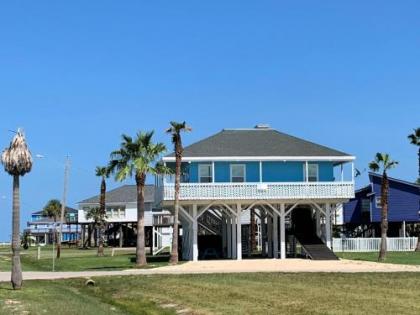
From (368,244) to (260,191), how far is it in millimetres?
16649

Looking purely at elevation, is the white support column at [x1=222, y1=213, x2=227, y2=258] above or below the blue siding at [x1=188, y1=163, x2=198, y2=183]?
below

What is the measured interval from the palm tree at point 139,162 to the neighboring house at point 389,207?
103 feet

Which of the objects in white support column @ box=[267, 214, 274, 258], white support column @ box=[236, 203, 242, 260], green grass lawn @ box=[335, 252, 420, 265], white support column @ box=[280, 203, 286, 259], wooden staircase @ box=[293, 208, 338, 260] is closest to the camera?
green grass lawn @ box=[335, 252, 420, 265]

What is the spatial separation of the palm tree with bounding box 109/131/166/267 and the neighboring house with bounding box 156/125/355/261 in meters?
2.18

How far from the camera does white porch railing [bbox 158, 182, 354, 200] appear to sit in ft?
157

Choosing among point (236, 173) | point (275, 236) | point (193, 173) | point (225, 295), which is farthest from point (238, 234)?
point (225, 295)

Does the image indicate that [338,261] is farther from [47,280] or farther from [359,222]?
[359,222]

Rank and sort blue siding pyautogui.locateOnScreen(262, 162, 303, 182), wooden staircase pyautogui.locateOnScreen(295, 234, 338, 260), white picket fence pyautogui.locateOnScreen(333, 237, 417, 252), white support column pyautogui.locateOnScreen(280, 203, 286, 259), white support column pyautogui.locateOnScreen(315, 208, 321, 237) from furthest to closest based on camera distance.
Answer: white picket fence pyautogui.locateOnScreen(333, 237, 417, 252), white support column pyautogui.locateOnScreen(315, 208, 321, 237), blue siding pyautogui.locateOnScreen(262, 162, 303, 182), white support column pyautogui.locateOnScreen(280, 203, 286, 259), wooden staircase pyautogui.locateOnScreen(295, 234, 338, 260)

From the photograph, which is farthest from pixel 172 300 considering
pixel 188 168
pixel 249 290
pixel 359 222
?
pixel 359 222

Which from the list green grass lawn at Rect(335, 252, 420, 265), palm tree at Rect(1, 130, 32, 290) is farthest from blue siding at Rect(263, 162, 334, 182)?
palm tree at Rect(1, 130, 32, 290)

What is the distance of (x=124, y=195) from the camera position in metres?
102

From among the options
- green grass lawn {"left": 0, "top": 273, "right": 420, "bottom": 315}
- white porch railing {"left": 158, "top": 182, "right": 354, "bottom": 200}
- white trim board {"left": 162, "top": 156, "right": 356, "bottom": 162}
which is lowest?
green grass lawn {"left": 0, "top": 273, "right": 420, "bottom": 315}

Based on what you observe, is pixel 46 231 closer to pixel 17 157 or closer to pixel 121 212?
pixel 121 212

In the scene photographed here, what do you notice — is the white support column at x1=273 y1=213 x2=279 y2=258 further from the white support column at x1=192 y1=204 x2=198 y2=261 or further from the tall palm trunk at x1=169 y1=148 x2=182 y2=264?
the tall palm trunk at x1=169 y1=148 x2=182 y2=264
